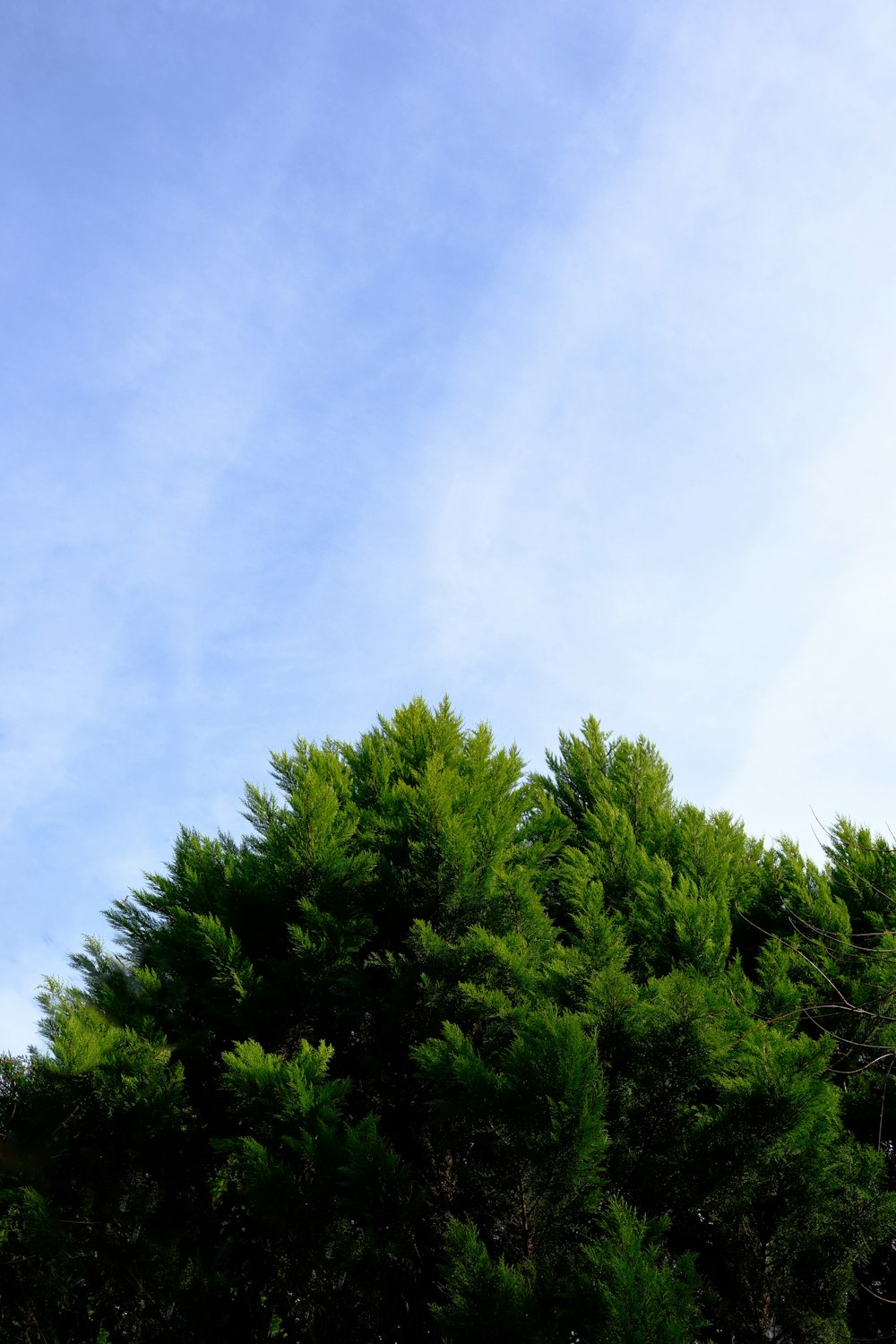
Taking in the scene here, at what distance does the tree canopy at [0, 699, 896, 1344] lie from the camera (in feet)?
14.9

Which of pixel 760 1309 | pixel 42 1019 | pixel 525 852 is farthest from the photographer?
pixel 525 852

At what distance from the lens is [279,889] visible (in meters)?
6.25

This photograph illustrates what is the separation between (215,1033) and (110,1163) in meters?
1.08

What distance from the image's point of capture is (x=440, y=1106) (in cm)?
484

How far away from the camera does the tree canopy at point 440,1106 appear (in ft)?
14.9

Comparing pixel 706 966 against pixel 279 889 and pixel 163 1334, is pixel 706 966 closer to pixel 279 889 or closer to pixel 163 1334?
pixel 279 889

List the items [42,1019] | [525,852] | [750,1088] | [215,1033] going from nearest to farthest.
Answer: [750,1088]
[42,1019]
[215,1033]
[525,852]

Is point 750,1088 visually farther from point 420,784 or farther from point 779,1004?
point 420,784

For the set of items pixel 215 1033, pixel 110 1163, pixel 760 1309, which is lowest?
pixel 760 1309

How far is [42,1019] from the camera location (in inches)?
216

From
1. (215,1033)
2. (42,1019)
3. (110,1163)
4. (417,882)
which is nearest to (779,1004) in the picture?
(417,882)

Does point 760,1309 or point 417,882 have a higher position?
point 417,882

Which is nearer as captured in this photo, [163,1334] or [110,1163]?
[163,1334]

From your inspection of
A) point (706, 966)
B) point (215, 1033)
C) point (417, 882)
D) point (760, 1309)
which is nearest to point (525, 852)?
point (417, 882)
